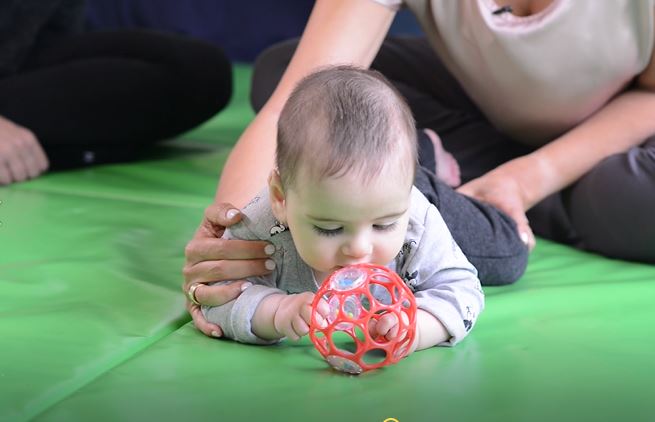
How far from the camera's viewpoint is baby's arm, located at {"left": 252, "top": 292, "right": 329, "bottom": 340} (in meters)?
0.88

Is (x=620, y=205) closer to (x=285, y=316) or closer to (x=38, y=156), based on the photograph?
(x=285, y=316)

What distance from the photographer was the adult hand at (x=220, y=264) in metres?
0.97

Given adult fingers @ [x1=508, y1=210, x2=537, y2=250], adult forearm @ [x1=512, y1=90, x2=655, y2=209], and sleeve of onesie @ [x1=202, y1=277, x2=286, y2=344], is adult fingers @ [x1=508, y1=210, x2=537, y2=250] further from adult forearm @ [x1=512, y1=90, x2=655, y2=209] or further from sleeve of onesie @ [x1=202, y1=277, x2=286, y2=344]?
sleeve of onesie @ [x1=202, y1=277, x2=286, y2=344]

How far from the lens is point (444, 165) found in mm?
1477

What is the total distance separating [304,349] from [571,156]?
59cm

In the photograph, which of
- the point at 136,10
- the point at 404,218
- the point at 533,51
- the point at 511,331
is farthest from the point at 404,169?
the point at 136,10

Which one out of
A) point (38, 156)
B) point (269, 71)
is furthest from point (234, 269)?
point (38, 156)

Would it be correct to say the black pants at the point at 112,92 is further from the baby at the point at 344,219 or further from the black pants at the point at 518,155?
the baby at the point at 344,219

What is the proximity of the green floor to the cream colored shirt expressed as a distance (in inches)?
8.6

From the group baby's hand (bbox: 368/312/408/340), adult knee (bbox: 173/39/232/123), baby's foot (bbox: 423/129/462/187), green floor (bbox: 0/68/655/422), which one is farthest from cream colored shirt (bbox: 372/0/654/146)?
adult knee (bbox: 173/39/232/123)

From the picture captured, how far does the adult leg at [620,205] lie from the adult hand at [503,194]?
103 mm

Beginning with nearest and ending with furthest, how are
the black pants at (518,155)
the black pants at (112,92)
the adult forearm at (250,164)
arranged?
the adult forearm at (250,164) → the black pants at (518,155) → the black pants at (112,92)

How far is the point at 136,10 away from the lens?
3176 mm

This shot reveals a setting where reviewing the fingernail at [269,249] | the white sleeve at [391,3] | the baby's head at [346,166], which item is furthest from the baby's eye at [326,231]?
the white sleeve at [391,3]
